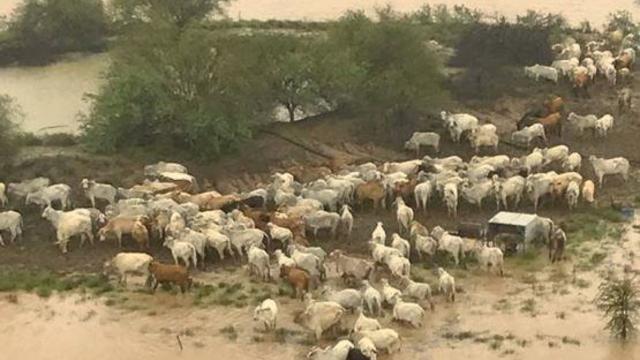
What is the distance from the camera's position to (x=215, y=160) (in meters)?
19.8

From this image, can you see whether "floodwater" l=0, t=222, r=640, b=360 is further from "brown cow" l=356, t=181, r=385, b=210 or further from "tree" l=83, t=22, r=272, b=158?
"tree" l=83, t=22, r=272, b=158

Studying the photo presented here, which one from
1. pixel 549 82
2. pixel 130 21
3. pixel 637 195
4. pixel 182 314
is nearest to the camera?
pixel 182 314

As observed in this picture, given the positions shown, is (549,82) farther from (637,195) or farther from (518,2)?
(518,2)

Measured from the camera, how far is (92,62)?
30016 millimetres

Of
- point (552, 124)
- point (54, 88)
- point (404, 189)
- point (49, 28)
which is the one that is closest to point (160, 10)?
point (54, 88)

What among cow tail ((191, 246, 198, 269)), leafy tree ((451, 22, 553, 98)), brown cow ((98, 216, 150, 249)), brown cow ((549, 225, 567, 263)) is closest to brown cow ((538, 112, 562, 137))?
leafy tree ((451, 22, 553, 98))

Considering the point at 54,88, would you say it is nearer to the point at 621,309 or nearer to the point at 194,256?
the point at 194,256

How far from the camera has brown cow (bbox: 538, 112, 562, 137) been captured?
2111 centimetres

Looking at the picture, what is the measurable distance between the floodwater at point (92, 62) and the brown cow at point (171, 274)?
29.6 ft

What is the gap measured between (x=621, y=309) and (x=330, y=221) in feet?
15.7

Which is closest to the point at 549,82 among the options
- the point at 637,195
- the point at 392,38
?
the point at 392,38

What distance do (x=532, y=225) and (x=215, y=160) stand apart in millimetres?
6099

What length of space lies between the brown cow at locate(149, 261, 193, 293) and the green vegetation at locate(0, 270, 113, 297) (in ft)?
2.37

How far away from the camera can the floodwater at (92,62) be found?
25031 mm
